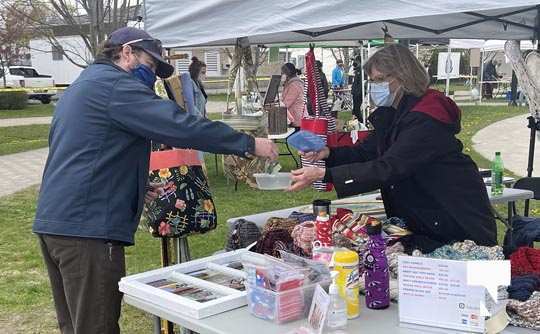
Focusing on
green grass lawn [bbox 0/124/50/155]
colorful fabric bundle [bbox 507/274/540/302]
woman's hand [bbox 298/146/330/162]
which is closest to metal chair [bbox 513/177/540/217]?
woman's hand [bbox 298/146/330/162]

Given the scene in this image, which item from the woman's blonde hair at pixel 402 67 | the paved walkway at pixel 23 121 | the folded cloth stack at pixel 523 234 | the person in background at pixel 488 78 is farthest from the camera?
the person in background at pixel 488 78

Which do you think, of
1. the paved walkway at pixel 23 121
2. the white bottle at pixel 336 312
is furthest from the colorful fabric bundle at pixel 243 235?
the paved walkway at pixel 23 121

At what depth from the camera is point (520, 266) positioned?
2494mm

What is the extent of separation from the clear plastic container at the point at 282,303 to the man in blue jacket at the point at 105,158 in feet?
Answer: 2.06

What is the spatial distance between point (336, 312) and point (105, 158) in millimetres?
1103

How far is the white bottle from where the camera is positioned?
6.43 ft

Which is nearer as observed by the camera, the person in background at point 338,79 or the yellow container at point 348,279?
the yellow container at point 348,279

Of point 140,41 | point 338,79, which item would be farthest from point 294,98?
point 338,79

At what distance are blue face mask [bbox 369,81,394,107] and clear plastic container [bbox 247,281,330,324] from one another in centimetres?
120

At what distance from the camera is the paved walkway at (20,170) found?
947 centimetres

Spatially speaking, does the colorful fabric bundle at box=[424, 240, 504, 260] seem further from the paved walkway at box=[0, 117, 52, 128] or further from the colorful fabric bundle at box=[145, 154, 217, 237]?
the paved walkway at box=[0, 117, 52, 128]

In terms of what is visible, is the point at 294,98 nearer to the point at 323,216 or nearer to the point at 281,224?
the point at 281,224

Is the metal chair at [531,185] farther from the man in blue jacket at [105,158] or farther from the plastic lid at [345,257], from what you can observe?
the plastic lid at [345,257]

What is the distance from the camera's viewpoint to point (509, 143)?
12.1 m
